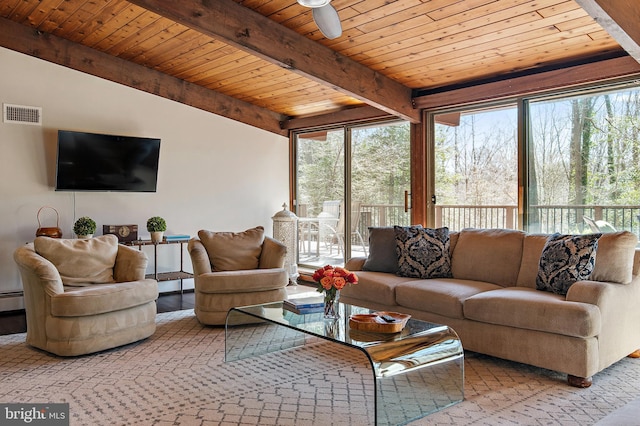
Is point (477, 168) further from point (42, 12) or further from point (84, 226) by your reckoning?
point (42, 12)

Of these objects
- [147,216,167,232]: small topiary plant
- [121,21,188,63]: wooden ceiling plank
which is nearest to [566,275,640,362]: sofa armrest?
[121,21,188,63]: wooden ceiling plank

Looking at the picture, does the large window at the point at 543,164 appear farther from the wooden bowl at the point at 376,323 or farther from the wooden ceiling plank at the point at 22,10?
the wooden ceiling plank at the point at 22,10

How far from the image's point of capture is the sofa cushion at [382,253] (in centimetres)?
462

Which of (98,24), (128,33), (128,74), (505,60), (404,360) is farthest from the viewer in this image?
(128,74)

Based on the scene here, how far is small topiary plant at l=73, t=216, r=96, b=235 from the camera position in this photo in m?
5.13

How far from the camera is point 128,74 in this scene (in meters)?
5.80

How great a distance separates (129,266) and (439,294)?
8.31ft

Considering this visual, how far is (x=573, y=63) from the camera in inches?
173

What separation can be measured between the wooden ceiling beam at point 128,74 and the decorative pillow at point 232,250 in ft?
6.86

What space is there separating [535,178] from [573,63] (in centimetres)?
104

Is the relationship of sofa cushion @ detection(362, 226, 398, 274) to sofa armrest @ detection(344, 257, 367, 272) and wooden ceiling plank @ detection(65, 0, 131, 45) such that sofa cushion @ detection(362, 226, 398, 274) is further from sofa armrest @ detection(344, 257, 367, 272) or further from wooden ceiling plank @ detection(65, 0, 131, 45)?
wooden ceiling plank @ detection(65, 0, 131, 45)

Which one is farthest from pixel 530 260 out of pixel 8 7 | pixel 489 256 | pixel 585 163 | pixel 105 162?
pixel 8 7

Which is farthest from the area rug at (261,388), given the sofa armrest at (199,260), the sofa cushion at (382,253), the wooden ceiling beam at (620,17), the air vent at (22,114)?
the air vent at (22,114)

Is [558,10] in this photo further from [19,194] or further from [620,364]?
[19,194]
